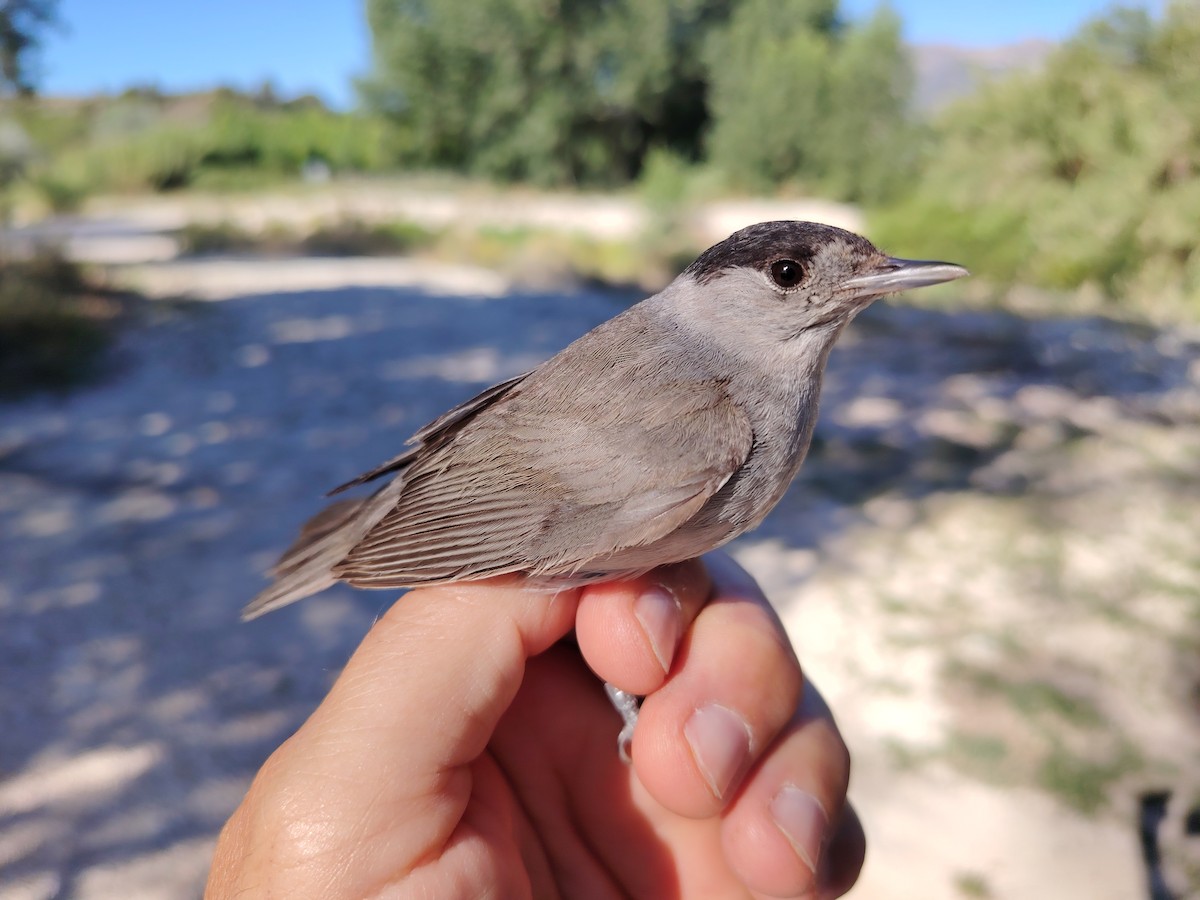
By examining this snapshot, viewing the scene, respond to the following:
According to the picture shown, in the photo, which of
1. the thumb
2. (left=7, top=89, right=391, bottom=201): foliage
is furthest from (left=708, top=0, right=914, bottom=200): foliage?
(left=7, top=89, right=391, bottom=201): foliage

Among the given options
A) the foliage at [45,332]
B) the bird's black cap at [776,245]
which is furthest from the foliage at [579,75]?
the bird's black cap at [776,245]

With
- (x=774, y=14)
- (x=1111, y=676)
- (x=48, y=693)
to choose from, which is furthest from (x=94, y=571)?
(x=774, y=14)

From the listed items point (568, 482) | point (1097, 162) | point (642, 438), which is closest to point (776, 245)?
point (642, 438)

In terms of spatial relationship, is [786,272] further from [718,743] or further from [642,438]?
[718,743]

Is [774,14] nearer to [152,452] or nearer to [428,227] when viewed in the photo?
[428,227]

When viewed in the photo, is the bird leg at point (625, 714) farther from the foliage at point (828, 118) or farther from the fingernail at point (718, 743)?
the foliage at point (828, 118)
